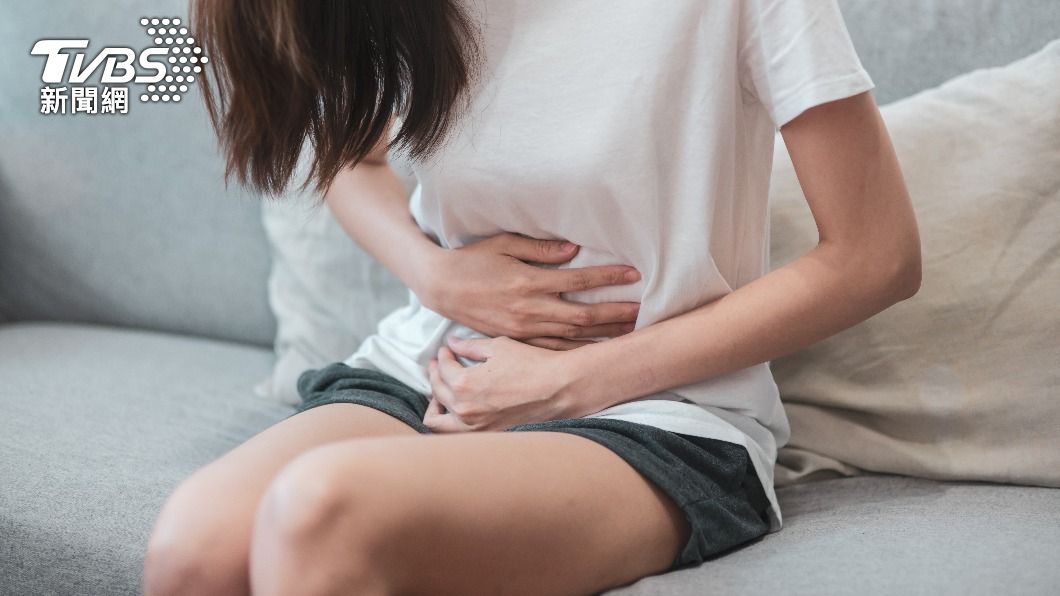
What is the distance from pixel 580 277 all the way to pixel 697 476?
0.77 feet

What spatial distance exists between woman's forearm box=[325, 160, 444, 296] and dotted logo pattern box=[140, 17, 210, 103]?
1.91ft

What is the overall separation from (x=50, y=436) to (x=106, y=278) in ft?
1.89

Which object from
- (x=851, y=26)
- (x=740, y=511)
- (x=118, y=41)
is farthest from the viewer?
(x=118, y=41)

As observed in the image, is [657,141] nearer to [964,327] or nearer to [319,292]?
[964,327]

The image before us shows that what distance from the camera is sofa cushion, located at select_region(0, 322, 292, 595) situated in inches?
41.0

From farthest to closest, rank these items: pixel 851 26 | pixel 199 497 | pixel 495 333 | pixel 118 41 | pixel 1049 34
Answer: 1. pixel 118 41
2. pixel 851 26
3. pixel 1049 34
4. pixel 495 333
5. pixel 199 497

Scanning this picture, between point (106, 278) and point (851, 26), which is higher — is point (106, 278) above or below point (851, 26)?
below

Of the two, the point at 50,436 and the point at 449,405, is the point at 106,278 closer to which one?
the point at 50,436

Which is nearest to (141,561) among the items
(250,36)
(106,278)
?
(250,36)

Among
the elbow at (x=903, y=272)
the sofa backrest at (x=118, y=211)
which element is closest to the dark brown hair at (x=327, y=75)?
the elbow at (x=903, y=272)

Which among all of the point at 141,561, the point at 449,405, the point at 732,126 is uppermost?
the point at 732,126

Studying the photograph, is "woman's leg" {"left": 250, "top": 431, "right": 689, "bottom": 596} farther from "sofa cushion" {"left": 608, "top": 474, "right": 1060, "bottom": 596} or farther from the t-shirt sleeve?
the t-shirt sleeve

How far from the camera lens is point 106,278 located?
178cm

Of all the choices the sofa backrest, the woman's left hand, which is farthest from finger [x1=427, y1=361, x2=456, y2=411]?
the sofa backrest
